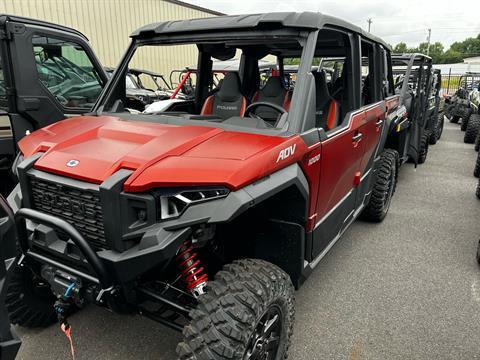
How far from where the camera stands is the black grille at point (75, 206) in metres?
1.94

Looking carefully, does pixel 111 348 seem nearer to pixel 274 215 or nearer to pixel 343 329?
pixel 274 215

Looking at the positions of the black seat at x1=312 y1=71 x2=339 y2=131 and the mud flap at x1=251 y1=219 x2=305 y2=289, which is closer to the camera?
the mud flap at x1=251 y1=219 x2=305 y2=289

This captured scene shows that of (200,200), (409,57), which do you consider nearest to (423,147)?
(409,57)

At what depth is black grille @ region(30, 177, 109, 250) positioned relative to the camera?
1943 millimetres

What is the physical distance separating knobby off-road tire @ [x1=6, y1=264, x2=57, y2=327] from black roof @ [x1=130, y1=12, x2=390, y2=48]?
1876mm

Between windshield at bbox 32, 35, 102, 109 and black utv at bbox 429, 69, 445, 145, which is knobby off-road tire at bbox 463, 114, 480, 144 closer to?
black utv at bbox 429, 69, 445, 145

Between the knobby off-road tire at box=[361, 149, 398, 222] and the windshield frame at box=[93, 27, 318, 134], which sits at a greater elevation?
the windshield frame at box=[93, 27, 318, 134]

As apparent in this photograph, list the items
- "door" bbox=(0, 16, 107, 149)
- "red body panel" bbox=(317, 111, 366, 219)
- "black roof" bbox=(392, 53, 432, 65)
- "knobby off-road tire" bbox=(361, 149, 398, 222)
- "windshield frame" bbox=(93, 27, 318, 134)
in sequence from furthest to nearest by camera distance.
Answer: "black roof" bbox=(392, 53, 432, 65)
"knobby off-road tire" bbox=(361, 149, 398, 222)
"door" bbox=(0, 16, 107, 149)
"red body panel" bbox=(317, 111, 366, 219)
"windshield frame" bbox=(93, 27, 318, 134)

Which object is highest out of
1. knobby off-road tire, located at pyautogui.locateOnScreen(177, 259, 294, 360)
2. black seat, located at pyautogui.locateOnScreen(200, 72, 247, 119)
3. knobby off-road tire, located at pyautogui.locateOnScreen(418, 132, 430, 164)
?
black seat, located at pyautogui.locateOnScreen(200, 72, 247, 119)

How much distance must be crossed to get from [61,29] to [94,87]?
0.71 m

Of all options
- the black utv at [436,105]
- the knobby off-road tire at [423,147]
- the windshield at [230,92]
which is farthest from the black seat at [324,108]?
the black utv at [436,105]

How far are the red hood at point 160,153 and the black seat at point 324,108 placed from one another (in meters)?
1.02

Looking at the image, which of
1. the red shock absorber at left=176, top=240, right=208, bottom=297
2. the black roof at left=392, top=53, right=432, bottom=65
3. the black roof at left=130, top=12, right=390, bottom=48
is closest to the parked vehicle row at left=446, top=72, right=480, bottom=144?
the black roof at left=392, top=53, right=432, bottom=65

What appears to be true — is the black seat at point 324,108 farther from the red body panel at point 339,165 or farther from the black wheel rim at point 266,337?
the black wheel rim at point 266,337
